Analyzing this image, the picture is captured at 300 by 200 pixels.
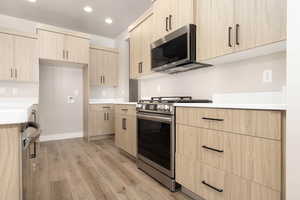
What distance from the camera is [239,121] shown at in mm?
1204

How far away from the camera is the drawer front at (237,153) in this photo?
3.38 ft

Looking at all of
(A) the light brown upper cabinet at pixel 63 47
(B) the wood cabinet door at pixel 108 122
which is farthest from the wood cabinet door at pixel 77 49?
(B) the wood cabinet door at pixel 108 122

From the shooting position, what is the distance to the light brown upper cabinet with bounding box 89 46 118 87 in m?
4.23

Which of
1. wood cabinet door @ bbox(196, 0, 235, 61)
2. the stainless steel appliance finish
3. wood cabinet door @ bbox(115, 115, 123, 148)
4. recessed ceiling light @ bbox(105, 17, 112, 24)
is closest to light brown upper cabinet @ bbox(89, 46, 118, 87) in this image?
recessed ceiling light @ bbox(105, 17, 112, 24)

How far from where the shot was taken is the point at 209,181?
4.68 ft

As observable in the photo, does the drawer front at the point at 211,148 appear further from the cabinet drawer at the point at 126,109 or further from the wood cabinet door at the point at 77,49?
the wood cabinet door at the point at 77,49

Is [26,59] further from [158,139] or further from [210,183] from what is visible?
[210,183]

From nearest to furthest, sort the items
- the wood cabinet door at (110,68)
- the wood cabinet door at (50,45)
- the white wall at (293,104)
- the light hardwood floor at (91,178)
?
the white wall at (293,104)
the light hardwood floor at (91,178)
the wood cabinet door at (50,45)
the wood cabinet door at (110,68)

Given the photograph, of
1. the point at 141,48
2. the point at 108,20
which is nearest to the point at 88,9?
the point at 108,20

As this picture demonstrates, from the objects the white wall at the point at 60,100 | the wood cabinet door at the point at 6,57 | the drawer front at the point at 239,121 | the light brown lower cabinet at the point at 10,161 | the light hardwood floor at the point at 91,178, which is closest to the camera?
the light brown lower cabinet at the point at 10,161

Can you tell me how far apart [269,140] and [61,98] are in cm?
435

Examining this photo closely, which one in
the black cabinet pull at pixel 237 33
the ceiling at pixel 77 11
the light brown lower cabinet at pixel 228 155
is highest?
the ceiling at pixel 77 11

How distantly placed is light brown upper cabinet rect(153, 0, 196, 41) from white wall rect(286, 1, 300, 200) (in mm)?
1142

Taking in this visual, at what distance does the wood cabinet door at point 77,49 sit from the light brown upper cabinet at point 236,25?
2.94m
